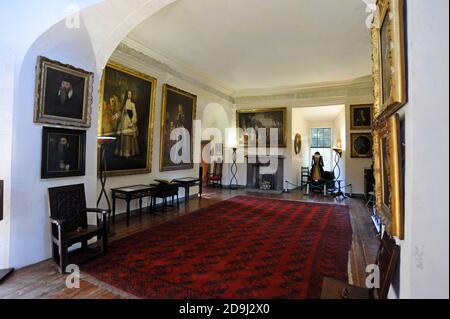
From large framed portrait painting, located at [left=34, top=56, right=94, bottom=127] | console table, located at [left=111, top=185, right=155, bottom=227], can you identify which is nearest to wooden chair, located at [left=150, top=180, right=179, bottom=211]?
console table, located at [left=111, top=185, right=155, bottom=227]

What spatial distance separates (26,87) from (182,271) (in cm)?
287

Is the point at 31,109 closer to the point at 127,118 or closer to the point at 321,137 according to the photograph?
the point at 127,118

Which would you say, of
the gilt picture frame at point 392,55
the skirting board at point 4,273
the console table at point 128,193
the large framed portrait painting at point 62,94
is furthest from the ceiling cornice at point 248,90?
the gilt picture frame at point 392,55

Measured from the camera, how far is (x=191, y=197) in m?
7.58

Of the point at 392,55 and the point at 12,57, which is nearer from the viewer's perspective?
the point at 392,55

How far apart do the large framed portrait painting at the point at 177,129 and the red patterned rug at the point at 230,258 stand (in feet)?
6.63

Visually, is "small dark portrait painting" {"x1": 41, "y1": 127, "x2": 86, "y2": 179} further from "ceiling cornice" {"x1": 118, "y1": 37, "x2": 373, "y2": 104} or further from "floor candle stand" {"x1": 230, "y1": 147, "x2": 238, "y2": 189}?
"floor candle stand" {"x1": 230, "y1": 147, "x2": 238, "y2": 189}

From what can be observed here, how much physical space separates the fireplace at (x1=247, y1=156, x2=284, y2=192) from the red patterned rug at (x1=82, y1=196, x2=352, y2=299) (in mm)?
4131

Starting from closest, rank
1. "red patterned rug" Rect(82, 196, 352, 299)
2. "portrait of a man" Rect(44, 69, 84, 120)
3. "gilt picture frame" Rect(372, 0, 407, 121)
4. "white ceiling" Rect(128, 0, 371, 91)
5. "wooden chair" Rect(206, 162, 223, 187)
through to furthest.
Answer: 1. "gilt picture frame" Rect(372, 0, 407, 121)
2. "red patterned rug" Rect(82, 196, 352, 299)
3. "portrait of a man" Rect(44, 69, 84, 120)
4. "white ceiling" Rect(128, 0, 371, 91)
5. "wooden chair" Rect(206, 162, 223, 187)

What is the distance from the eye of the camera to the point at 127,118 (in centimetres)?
525

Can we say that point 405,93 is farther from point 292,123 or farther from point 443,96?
point 292,123

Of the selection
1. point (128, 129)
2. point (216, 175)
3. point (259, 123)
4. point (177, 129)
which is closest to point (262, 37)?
point (177, 129)

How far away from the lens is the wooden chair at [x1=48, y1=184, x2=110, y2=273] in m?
2.84

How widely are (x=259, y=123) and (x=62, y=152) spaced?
7.40 m
